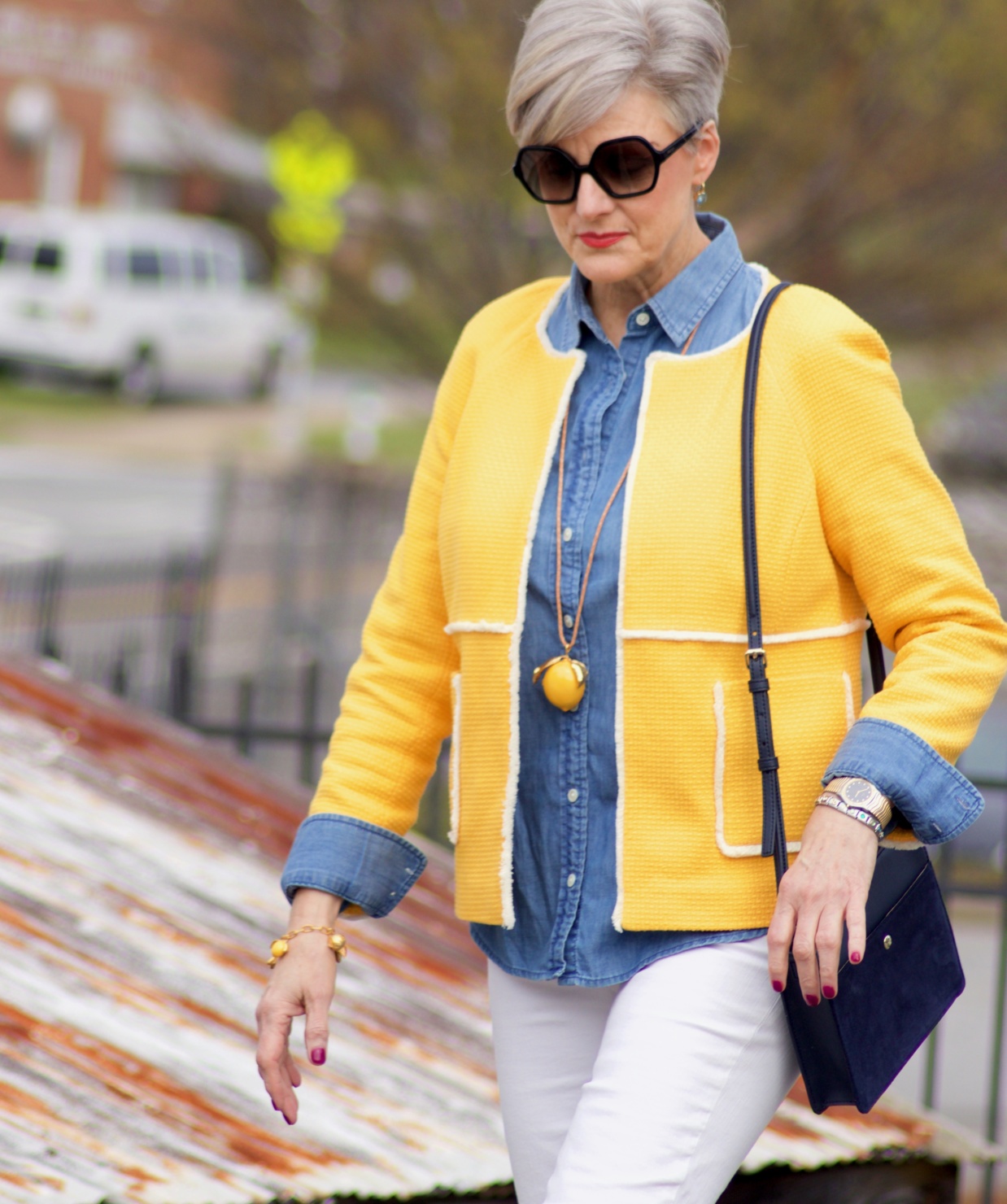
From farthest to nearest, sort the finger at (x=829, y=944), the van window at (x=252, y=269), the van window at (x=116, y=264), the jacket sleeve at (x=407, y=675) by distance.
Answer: the van window at (x=252, y=269) < the van window at (x=116, y=264) < the jacket sleeve at (x=407, y=675) < the finger at (x=829, y=944)

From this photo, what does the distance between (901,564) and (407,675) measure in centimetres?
62

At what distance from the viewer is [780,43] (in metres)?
6.84

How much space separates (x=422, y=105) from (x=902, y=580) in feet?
20.1

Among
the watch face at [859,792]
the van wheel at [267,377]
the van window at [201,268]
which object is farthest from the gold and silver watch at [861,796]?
the van wheel at [267,377]

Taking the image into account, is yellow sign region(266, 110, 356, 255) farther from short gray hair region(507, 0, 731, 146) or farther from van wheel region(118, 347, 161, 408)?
van wheel region(118, 347, 161, 408)

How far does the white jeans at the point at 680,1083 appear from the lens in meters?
1.59

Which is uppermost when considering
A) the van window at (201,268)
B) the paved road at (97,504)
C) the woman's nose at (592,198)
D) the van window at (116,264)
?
the woman's nose at (592,198)

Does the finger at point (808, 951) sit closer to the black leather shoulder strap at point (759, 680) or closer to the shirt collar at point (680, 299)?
the black leather shoulder strap at point (759, 680)

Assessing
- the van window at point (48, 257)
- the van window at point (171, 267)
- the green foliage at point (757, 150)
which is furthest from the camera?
the van window at point (171, 267)

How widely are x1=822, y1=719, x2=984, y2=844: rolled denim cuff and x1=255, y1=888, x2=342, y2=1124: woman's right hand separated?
59 cm

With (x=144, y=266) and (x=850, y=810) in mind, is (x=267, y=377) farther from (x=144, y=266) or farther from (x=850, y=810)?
(x=850, y=810)

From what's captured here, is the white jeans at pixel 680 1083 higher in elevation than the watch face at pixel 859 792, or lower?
lower

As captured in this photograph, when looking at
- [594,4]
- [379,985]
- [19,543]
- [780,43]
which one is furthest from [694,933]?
[19,543]

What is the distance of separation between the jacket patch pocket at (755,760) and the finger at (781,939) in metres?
0.11
